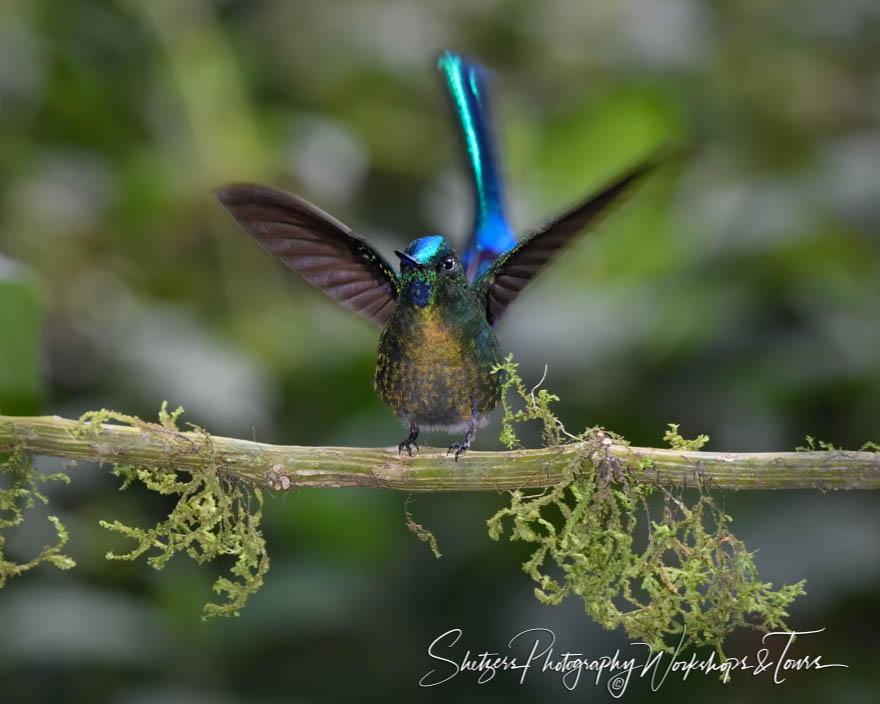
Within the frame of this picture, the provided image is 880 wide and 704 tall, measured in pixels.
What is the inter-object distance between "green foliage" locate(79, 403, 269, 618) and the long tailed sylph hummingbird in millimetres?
373

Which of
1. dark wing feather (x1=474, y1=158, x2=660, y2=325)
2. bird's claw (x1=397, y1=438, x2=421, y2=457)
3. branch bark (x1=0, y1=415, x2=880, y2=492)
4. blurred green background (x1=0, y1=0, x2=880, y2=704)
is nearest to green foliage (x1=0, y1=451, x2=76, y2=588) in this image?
branch bark (x1=0, y1=415, x2=880, y2=492)

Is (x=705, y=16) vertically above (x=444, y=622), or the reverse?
(x=705, y=16)

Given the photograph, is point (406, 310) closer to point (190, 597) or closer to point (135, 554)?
point (135, 554)

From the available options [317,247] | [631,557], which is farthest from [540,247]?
[631,557]

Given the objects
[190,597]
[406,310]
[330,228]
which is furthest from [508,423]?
[190,597]

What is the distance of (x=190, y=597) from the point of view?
144 inches

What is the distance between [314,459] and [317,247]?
786mm

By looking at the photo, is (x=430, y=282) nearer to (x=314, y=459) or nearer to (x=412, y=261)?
(x=412, y=261)

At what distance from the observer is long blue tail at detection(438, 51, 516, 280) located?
2926 millimetres

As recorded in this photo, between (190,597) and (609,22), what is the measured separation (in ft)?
12.7

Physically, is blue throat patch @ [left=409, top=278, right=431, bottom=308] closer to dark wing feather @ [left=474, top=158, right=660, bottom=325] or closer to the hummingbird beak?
the hummingbird beak

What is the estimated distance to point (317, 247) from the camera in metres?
2.75

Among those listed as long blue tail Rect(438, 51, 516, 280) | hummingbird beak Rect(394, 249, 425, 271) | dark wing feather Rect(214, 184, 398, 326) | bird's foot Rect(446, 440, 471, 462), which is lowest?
bird's foot Rect(446, 440, 471, 462)

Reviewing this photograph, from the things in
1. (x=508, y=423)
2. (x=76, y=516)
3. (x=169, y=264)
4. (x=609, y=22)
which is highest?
(x=609, y=22)
